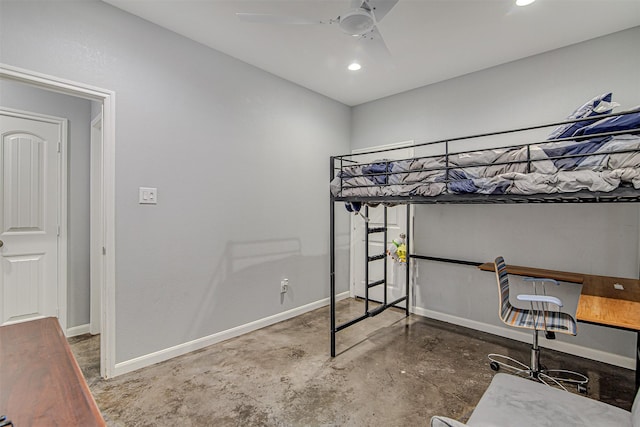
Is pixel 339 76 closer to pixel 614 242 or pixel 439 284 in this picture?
pixel 439 284

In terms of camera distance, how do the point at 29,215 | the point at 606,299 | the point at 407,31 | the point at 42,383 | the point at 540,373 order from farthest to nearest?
the point at 29,215 < the point at 407,31 < the point at 540,373 < the point at 606,299 < the point at 42,383

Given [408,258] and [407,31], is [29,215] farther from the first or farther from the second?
[408,258]

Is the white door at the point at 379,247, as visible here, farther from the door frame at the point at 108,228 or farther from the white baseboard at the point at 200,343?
the door frame at the point at 108,228

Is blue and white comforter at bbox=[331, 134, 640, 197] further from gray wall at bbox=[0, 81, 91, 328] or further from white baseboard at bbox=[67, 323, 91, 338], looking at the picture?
white baseboard at bbox=[67, 323, 91, 338]

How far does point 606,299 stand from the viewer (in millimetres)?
1819

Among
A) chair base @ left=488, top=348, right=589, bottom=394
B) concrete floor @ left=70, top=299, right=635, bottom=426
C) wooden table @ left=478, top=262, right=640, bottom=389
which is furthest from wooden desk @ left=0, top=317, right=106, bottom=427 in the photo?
chair base @ left=488, top=348, right=589, bottom=394

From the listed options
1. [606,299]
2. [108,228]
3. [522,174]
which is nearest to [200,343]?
[108,228]

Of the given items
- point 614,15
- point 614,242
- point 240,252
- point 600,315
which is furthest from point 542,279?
point 240,252

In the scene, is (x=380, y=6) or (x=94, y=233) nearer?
(x=380, y=6)

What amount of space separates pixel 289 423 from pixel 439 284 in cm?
234

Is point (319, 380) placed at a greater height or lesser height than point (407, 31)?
lesser

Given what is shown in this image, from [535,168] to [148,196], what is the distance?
2728mm

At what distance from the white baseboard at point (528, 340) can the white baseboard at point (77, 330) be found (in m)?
3.57

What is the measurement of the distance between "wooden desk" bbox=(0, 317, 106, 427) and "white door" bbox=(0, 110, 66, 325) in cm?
212
